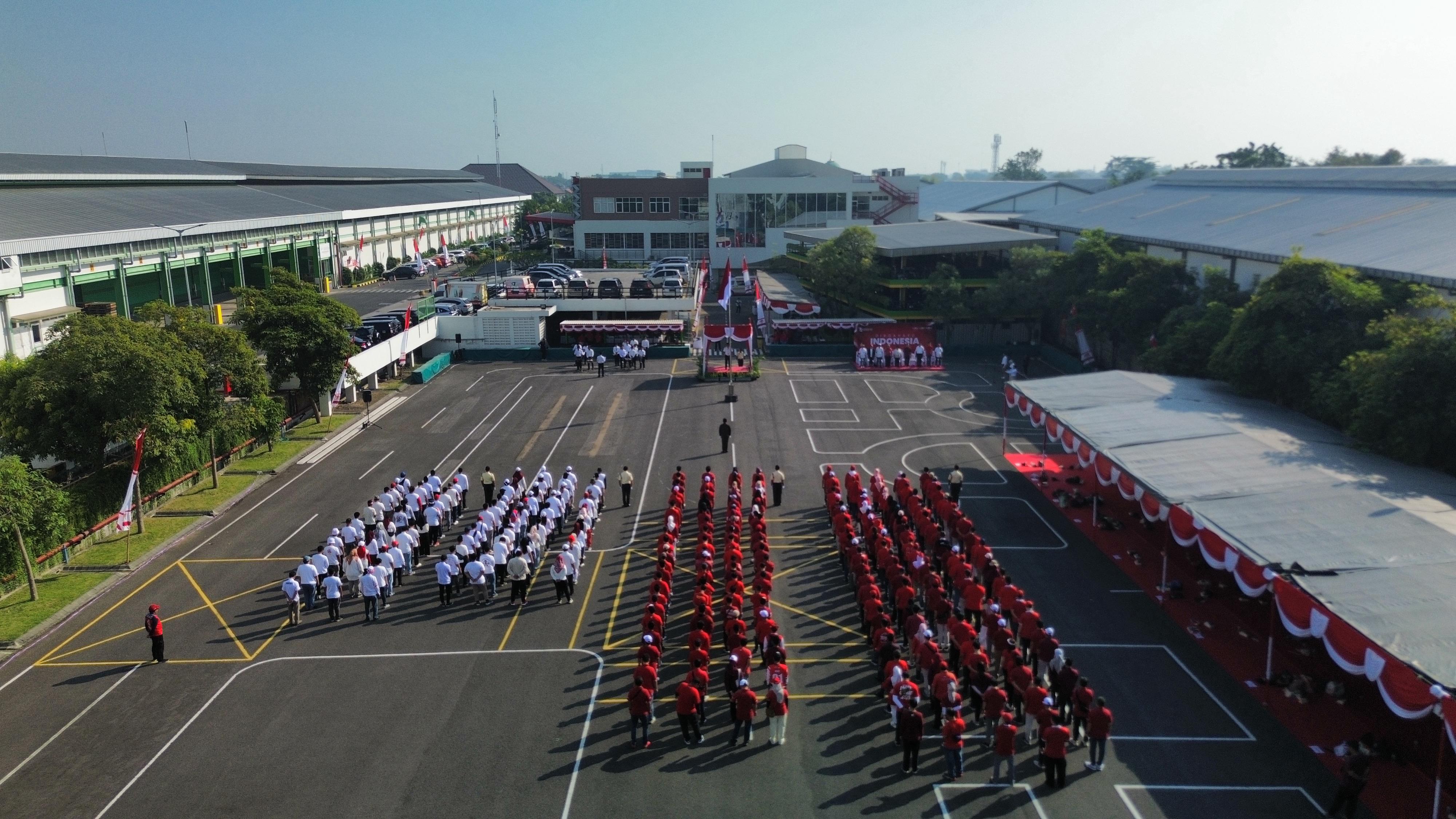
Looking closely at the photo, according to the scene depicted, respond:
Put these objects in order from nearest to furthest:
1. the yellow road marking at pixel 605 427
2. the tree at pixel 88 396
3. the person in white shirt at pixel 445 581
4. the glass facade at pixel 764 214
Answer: the person in white shirt at pixel 445 581
the tree at pixel 88 396
the yellow road marking at pixel 605 427
the glass facade at pixel 764 214

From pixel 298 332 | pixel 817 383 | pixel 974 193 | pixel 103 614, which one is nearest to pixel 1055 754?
pixel 103 614

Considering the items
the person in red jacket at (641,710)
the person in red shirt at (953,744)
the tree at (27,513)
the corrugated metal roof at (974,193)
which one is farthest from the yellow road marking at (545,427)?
the corrugated metal roof at (974,193)

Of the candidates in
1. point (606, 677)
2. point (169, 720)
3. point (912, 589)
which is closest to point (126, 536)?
point (169, 720)

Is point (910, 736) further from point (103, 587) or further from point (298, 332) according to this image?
point (298, 332)

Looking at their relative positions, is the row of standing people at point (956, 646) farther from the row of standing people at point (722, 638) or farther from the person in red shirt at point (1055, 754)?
the row of standing people at point (722, 638)

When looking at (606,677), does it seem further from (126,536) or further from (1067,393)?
(1067,393)
